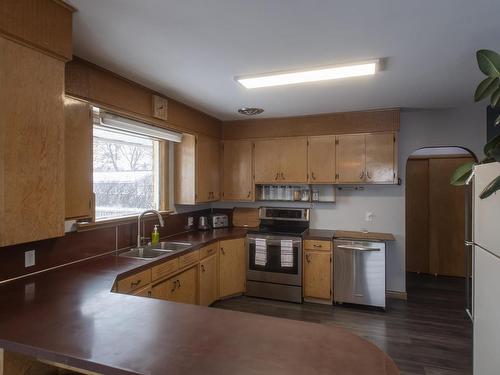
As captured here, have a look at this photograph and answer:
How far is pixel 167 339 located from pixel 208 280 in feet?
7.72

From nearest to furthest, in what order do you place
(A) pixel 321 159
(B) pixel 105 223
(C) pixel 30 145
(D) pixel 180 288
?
1. (C) pixel 30 145
2. (B) pixel 105 223
3. (D) pixel 180 288
4. (A) pixel 321 159

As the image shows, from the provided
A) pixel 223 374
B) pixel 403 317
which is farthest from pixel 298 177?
pixel 223 374

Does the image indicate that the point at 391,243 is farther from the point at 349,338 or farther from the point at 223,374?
the point at 223,374

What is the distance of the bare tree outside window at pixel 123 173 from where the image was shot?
2703 mm

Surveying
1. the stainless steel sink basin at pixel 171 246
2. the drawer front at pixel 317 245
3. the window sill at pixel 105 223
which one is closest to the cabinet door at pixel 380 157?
the drawer front at pixel 317 245

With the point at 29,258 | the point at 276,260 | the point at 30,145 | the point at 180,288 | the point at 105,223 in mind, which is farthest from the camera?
the point at 276,260

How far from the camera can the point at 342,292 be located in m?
3.57

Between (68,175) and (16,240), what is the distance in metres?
0.67

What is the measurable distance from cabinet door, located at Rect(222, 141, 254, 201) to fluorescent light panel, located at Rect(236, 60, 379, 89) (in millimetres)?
1619

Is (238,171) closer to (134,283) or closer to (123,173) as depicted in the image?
(123,173)

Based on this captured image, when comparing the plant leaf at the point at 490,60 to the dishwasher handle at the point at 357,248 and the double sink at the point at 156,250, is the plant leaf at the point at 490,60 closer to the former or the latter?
the dishwasher handle at the point at 357,248

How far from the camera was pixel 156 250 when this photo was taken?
9.85 ft

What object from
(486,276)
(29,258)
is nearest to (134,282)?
(29,258)

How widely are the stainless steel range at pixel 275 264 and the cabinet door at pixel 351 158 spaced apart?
0.93m
